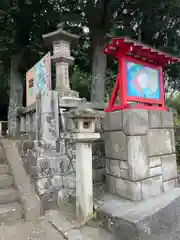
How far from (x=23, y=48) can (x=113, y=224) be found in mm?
7728

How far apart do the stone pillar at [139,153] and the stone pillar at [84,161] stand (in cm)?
50

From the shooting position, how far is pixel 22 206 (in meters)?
3.01

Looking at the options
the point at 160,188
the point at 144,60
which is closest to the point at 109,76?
the point at 144,60

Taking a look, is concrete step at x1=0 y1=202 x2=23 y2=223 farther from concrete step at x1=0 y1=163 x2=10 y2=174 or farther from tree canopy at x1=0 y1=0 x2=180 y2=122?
tree canopy at x1=0 y1=0 x2=180 y2=122

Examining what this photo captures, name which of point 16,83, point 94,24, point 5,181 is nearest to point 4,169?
point 5,181

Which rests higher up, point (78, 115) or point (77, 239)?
point (78, 115)

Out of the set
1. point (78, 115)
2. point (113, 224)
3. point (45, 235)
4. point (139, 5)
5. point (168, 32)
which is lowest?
point (45, 235)

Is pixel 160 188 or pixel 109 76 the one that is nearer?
pixel 160 188

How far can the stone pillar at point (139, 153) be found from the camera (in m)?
2.80

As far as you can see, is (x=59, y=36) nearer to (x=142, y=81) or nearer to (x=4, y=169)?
(x=142, y=81)

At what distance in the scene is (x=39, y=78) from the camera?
13.0 ft

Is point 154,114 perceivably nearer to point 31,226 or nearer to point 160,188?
point 160,188

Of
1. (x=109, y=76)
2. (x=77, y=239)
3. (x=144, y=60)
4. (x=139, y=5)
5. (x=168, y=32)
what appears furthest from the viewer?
(x=109, y=76)

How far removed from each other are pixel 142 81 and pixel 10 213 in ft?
9.54
